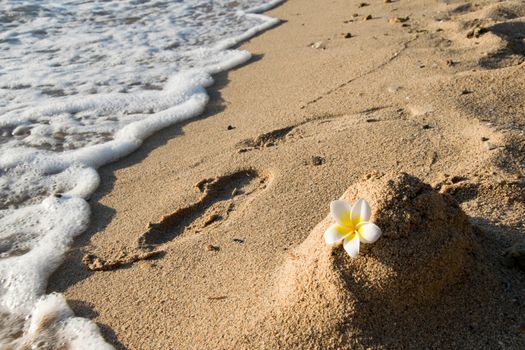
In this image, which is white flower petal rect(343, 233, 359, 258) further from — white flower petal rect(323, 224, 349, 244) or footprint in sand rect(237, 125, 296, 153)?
footprint in sand rect(237, 125, 296, 153)

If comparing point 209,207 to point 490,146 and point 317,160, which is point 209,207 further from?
point 490,146

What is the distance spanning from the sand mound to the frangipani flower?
0.20ft

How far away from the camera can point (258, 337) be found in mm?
1557

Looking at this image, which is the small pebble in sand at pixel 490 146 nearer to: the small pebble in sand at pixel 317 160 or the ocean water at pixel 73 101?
the small pebble in sand at pixel 317 160

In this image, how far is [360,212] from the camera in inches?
56.6

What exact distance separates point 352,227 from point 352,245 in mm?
55

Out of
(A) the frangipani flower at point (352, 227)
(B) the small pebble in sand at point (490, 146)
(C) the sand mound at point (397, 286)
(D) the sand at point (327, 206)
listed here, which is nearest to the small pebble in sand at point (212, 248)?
(D) the sand at point (327, 206)

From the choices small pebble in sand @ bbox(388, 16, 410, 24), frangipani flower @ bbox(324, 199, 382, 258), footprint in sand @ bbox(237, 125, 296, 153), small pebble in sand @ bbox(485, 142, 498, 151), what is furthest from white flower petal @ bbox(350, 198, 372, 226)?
small pebble in sand @ bbox(388, 16, 410, 24)

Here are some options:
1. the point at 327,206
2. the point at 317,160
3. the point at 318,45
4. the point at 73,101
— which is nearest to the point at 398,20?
the point at 318,45

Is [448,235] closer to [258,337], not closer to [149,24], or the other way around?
[258,337]

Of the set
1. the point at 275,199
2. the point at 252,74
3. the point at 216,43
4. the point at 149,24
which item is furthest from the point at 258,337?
the point at 149,24

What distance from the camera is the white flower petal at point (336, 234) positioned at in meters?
1.44

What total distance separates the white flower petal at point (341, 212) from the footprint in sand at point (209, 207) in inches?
37.6

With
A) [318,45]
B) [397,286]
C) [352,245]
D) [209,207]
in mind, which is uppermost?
[352,245]
